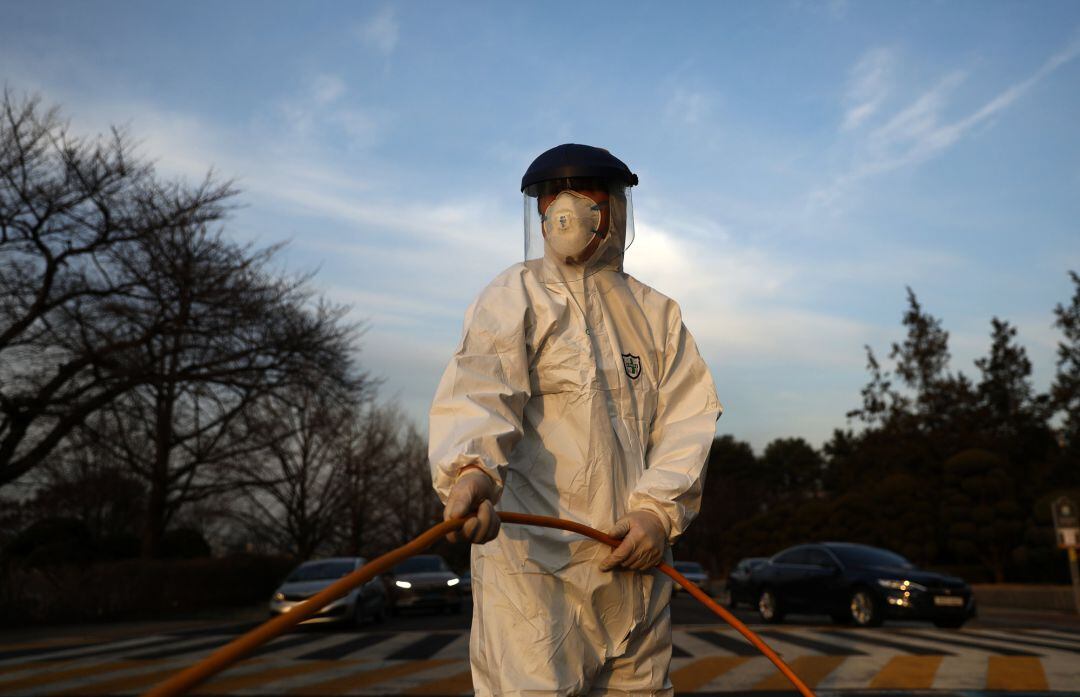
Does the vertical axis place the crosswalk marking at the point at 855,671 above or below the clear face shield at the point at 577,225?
below

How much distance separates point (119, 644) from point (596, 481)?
35.9 feet

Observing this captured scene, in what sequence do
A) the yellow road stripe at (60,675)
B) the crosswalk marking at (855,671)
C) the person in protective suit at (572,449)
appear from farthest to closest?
the yellow road stripe at (60,675) → the crosswalk marking at (855,671) → the person in protective suit at (572,449)

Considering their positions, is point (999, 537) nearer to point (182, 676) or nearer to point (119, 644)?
point (119, 644)

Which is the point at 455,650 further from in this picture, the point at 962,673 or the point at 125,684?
the point at 962,673

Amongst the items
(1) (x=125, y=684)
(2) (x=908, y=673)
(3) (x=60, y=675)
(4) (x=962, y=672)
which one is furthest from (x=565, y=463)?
(3) (x=60, y=675)

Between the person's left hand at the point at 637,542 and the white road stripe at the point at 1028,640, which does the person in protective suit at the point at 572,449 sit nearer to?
the person's left hand at the point at 637,542

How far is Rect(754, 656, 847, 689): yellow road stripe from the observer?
7523mm

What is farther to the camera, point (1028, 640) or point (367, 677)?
point (1028, 640)

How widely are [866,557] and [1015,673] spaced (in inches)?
282

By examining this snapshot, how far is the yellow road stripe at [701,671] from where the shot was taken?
25.0 feet

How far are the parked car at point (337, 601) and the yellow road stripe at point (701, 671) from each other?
7.18 metres

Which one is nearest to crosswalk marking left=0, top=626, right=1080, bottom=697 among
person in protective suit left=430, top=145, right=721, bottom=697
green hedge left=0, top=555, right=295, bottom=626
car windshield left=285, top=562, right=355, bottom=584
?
person in protective suit left=430, top=145, right=721, bottom=697

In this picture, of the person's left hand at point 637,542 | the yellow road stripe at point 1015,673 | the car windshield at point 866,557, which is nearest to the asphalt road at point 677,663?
the yellow road stripe at point 1015,673

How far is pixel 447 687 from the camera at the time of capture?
752cm
